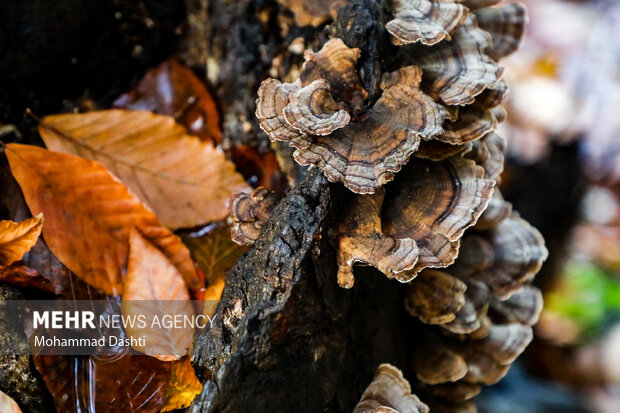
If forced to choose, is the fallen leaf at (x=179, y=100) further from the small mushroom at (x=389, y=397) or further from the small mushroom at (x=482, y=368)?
the small mushroom at (x=482, y=368)

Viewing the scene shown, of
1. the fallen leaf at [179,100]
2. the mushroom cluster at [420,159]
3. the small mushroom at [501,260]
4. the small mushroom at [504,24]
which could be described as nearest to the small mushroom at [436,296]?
the mushroom cluster at [420,159]

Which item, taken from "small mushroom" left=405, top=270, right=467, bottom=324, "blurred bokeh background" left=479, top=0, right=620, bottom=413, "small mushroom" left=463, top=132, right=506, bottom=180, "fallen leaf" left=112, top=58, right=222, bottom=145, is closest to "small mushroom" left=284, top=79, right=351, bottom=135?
"small mushroom" left=463, top=132, right=506, bottom=180

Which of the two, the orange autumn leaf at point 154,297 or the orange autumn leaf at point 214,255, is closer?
the orange autumn leaf at point 154,297

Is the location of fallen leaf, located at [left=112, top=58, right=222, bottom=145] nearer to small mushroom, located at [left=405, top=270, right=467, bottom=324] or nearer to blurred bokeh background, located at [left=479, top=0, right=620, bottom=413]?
small mushroom, located at [left=405, top=270, right=467, bottom=324]

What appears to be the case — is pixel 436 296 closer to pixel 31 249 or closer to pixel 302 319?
pixel 302 319

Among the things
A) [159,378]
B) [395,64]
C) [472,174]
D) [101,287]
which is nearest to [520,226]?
[472,174]

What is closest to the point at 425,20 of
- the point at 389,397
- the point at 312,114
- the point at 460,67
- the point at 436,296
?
the point at 460,67
